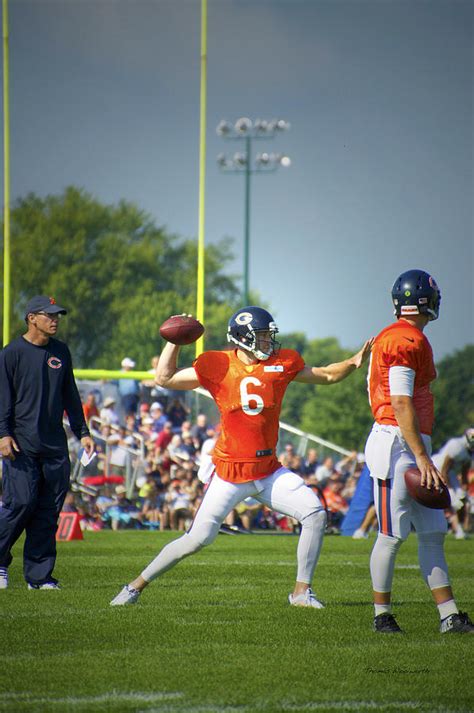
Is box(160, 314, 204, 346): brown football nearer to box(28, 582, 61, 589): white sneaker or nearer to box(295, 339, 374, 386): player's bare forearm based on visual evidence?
box(295, 339, 374, 386): player's bare forearm

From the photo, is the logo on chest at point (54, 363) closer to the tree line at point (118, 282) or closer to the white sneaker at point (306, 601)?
the white sneaker at point (306, 601)

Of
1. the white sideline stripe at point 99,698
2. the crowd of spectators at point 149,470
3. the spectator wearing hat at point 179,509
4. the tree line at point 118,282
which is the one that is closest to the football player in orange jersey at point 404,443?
the white sideline stripe at point 99,698

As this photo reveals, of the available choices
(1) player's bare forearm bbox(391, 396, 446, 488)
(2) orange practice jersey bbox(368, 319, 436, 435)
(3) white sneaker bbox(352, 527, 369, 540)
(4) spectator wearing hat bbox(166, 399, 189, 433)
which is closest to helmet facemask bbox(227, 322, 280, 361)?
(2) orange practice jersey bbox(368, 319, 436, 435)

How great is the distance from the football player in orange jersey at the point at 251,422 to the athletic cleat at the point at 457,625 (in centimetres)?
113

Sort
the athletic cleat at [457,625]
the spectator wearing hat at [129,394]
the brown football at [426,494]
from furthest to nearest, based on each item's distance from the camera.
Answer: the spectator wearing hat at [129,394] < the athletic cleat at [457,625] < the brown football at [426,494]

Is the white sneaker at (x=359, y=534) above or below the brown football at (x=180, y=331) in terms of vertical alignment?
below

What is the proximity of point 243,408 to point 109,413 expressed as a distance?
12448 millimetres

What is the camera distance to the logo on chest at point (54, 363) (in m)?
8.30

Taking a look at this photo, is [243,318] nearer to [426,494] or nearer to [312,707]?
[426,494]

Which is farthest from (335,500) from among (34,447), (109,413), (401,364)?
(401,364)

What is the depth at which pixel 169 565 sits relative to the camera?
6934mm

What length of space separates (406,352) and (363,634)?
1522mm

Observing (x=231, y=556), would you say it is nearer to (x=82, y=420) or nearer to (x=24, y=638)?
(x=82, y=420)

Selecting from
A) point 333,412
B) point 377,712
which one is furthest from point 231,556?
point 333,412
